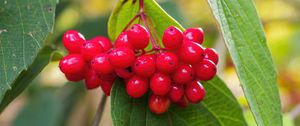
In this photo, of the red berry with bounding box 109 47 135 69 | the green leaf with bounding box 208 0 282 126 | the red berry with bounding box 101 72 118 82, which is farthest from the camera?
the red berry with bounding box 101 72 118 82

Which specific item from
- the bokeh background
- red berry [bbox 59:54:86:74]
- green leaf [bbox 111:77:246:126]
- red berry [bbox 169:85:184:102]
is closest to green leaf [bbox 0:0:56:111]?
red berry [bbox 59:54:86:74]

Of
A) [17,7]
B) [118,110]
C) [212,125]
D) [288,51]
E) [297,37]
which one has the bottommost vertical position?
[288,51]

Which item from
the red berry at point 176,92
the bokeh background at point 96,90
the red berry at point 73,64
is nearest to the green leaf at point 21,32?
the red berry at point 73,64

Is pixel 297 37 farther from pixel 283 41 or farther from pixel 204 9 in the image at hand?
pixel 204 9

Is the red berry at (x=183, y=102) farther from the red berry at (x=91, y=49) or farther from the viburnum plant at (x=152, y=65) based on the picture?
the red berry at (x=91, y=49)

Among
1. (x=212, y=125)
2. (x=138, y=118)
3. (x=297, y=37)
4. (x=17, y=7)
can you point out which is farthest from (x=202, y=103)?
(x=297, y=37)

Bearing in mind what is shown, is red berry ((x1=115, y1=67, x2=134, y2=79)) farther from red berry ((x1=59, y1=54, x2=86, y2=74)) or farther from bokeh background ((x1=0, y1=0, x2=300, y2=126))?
bokeh background ((x1=0, y1=0, x2=300, y2=126))
